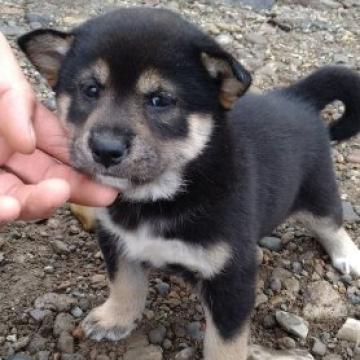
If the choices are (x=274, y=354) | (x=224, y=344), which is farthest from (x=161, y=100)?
(x=274, y=354)

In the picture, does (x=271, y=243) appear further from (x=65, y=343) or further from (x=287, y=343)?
(x=65, y=343)

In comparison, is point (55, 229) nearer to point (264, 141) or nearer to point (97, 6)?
point (264, 141)

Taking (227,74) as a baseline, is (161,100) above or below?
below

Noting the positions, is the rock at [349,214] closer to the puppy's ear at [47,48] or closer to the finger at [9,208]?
the puppy's ear at [47,48]

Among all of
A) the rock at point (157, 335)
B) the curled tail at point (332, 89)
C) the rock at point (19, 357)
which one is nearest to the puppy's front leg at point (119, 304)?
the rock at point (157, 335)

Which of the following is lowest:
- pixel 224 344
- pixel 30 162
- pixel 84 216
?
pixel 84 216

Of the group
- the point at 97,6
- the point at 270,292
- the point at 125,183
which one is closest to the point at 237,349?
the point at 270,292
